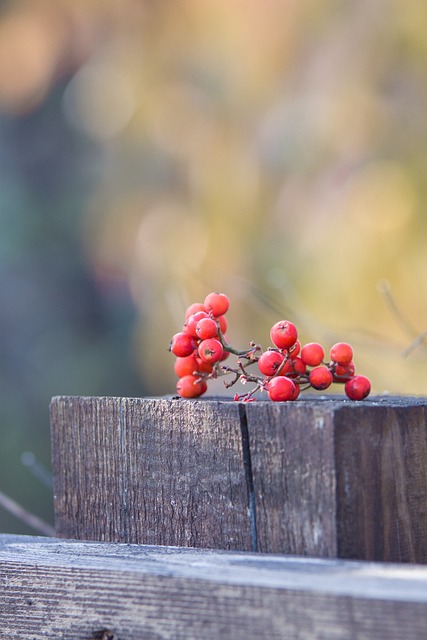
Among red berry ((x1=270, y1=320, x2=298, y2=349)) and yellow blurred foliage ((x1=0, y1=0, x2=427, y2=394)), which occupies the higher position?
yellow blurred foliage ((x1=0, y1=0, x2=427, y2=394))

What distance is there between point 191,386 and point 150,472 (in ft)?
0.52

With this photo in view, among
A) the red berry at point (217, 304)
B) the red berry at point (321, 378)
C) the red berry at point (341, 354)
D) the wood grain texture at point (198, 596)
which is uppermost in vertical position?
the red berry at point (217, 304)

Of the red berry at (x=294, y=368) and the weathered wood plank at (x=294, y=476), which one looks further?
the red berry at (x=294, y=368)

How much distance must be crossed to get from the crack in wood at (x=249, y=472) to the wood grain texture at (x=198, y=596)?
0.04 metres

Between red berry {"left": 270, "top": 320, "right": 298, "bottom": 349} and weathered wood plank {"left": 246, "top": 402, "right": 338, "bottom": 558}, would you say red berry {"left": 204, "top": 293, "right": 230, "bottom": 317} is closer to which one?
red berry {"left": 270, "top": 320, "right": 298, "bottom": 349}

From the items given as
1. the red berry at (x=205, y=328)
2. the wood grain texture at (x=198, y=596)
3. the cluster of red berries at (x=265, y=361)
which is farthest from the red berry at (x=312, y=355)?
the wood grain texture at (x=198, y=596)

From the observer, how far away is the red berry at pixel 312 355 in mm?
1088

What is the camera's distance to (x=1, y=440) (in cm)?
528

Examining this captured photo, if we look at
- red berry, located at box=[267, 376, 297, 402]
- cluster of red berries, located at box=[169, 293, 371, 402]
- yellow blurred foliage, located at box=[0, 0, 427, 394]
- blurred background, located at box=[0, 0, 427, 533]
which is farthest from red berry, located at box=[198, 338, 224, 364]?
blurred background, located at box=[0, 0, 427, 533]

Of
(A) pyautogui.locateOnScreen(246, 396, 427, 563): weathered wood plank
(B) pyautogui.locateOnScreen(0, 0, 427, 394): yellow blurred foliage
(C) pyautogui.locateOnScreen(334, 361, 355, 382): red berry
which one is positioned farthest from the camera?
(B) pyautogui.locateOnScreen(0, 0, 427, 394): yellow blurred foliage

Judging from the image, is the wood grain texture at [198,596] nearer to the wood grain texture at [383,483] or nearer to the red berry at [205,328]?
the wood grain texture at [383,483]

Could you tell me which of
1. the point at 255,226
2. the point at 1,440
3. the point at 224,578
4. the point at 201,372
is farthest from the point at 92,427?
the point at 1,440

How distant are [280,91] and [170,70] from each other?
824mm

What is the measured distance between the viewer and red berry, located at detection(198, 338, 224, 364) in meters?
1.09
